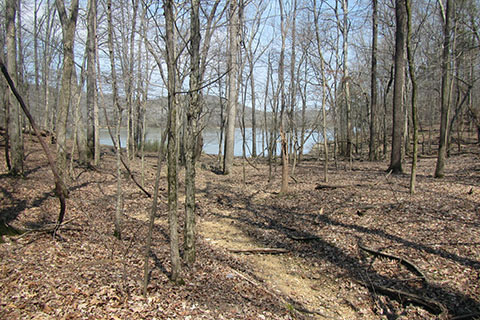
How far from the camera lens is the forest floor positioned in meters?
3.06

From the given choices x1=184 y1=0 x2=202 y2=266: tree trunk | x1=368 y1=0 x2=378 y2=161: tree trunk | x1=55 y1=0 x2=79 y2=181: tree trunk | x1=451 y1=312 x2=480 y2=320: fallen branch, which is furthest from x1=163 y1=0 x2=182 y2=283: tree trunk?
x1=368 y1=0 x2=378 y2=161: tree trunk

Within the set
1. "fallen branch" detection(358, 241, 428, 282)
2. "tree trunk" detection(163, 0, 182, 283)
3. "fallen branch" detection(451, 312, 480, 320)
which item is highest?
"tree trunk" detection(163, 0, 182, 283)

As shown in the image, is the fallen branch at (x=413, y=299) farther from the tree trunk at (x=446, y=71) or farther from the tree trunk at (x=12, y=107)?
the tree trunk at (x=12, y=107)

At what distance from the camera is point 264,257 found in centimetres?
525

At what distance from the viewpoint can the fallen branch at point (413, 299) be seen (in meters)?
3.55

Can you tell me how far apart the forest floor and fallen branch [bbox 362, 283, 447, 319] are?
12 millimetres

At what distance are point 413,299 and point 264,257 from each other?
2228 mm

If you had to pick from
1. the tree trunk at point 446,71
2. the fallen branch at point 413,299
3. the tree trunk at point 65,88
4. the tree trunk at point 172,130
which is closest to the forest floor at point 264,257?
the fallen branch at point 413,299

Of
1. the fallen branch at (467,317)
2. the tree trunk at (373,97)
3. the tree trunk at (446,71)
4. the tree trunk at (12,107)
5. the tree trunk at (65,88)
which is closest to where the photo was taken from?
the fallen branch at (467,317)

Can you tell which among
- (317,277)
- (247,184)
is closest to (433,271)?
(317,277)

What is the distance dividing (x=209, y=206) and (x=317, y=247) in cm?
347

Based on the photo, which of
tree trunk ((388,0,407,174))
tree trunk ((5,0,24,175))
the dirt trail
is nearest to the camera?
the dirt trail

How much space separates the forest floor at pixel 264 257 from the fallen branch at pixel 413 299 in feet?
0.04

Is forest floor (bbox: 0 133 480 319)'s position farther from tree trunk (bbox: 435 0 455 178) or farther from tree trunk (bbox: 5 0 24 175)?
tree trunk (bbox: 435 0 455 178)
